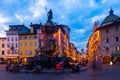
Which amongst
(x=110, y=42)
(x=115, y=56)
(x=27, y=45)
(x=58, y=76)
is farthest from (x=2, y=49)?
(x=58, y=76)

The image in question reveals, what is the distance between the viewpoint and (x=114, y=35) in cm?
8106

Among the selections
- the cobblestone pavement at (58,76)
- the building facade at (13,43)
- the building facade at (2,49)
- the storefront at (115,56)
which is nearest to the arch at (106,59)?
the storefront at (115,56)

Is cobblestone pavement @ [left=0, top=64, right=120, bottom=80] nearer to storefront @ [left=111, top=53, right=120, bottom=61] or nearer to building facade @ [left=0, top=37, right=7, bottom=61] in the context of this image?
storefront @ [left=111, top=53, right=120, bottom=61]

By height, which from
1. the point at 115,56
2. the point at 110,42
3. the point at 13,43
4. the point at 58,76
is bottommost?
the point at 58,76

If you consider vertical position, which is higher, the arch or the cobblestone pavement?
the arch

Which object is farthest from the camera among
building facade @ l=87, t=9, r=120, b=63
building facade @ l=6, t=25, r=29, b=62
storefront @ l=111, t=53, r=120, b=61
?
building facade @ l=6, t=25, r=29, b=62

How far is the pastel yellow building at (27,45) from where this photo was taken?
100019 mm

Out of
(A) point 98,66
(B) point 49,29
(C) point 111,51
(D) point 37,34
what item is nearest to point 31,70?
(B) point 49,29

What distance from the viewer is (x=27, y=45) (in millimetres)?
101500

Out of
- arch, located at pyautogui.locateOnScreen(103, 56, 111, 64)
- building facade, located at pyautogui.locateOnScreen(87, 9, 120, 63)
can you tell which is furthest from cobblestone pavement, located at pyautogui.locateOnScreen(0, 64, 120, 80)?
arch, located at pyautogui.locateOnScreen(103, 56, 111, 64)

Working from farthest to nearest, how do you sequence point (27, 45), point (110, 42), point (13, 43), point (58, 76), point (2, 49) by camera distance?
point (2, 49)
point (13, 43)
point (27, 45)
point (110, 42)
point (58, 76)

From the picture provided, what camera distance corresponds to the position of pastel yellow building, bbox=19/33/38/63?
100 meters

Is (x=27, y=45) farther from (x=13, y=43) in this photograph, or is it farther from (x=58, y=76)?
(x=58, y=76)

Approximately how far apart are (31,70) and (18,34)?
2825 inches
